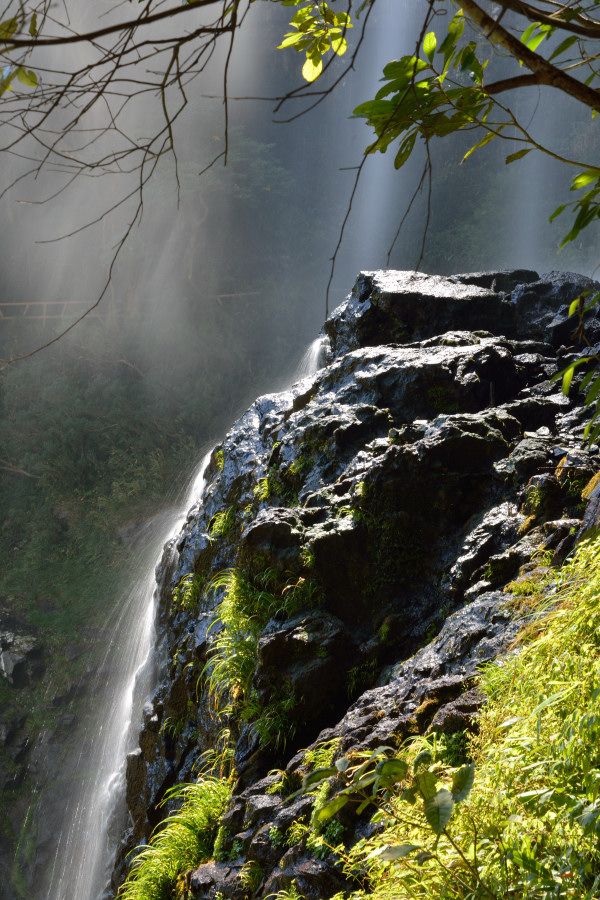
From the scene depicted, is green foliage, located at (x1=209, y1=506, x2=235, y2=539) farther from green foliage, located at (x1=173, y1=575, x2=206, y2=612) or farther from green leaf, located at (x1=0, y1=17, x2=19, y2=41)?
green leaf, located at (x1=0, y1=17, x2=19, y2=41)

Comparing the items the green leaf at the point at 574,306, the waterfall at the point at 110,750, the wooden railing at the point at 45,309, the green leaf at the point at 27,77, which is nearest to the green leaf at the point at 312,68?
the green leaf at the point at 27,77

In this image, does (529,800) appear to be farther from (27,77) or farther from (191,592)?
(191,592)

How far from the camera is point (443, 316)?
16.0 ft

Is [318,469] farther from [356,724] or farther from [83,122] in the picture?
[83,122]

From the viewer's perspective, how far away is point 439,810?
0.89 m

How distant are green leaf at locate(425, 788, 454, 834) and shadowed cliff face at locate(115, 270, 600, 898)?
1086 mm

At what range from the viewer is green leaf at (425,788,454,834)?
0.87m

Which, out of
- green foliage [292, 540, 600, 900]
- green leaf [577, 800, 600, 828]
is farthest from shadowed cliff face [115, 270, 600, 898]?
green leaf [577, 800, 600, 828]

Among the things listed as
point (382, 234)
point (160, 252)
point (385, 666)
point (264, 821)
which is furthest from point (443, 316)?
point (382, 234)

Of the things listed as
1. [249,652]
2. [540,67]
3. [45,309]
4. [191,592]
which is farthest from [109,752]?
[45,309]

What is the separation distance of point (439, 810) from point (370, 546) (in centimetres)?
250

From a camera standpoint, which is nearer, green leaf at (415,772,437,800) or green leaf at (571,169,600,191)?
green leaf at (415,772,437,800)

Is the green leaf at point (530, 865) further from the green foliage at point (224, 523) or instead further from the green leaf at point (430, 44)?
the green foliage at point (224, 523)

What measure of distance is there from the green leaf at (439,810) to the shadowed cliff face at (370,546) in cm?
109
